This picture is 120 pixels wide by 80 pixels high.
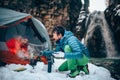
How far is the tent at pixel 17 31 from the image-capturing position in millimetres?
3758

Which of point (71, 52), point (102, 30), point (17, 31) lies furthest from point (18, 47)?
point (102, 30)

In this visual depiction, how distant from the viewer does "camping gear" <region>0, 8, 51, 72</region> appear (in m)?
3.76

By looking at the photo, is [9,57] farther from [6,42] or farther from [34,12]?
[34,12]

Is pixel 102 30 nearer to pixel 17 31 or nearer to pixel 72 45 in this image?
pixel 17 31

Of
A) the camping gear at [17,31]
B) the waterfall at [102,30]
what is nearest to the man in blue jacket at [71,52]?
the camping gear at [17,31]

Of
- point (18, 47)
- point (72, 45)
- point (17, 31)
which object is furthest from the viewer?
point (17, 31)

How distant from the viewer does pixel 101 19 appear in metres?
13.5

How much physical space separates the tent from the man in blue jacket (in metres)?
1.24

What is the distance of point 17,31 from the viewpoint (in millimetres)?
4355

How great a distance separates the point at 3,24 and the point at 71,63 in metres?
1.64

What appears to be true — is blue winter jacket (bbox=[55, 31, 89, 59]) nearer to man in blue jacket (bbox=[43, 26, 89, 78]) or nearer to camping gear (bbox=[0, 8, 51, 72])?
man in blue jacket (bbox=[43, 26, 89, 78])

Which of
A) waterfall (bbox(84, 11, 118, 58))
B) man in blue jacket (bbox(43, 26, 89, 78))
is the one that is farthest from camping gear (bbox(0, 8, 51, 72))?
waterfall (bbox(84, 11, 118, 58))

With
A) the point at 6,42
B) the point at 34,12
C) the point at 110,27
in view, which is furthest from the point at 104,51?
the point at 6,42

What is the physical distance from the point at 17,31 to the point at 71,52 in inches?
81.0
